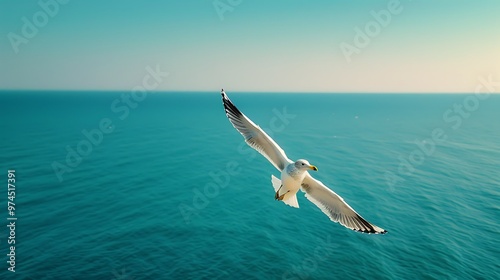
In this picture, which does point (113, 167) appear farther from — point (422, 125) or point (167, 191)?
point (422, 125)

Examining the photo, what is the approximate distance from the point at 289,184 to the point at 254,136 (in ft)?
8.84

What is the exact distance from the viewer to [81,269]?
26.8 metres

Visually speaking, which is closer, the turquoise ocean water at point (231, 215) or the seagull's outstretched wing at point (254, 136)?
the seagull's outstretched wing at point (254, 136)

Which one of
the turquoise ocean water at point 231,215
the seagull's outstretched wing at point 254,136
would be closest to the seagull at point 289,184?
the seagull's outstretched wing at point 254,136

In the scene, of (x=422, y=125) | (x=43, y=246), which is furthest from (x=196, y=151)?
(x=422, y=125)

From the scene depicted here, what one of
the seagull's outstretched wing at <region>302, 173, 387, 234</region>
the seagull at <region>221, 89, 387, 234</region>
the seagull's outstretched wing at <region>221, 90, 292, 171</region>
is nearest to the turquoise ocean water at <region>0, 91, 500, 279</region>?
the seagull's outstretched wing at <region>302, 173, 387, 234</region>

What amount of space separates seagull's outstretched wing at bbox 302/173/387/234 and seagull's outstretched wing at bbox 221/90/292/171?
1.55 m

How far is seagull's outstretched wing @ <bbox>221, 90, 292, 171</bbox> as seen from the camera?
13398 millimetres

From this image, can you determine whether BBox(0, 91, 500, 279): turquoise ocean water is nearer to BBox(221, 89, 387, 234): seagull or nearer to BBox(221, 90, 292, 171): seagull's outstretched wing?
BBox(221, 89, 387, 234): seagull

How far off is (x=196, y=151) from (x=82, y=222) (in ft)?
123

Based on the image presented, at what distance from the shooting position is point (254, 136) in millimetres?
13875

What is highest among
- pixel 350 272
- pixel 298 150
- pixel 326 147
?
pixel 326 147

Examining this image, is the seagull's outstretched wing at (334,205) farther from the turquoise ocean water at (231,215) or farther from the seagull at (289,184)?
the turquoise ocean water at (231,215)

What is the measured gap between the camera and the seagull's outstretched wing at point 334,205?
525 inches
